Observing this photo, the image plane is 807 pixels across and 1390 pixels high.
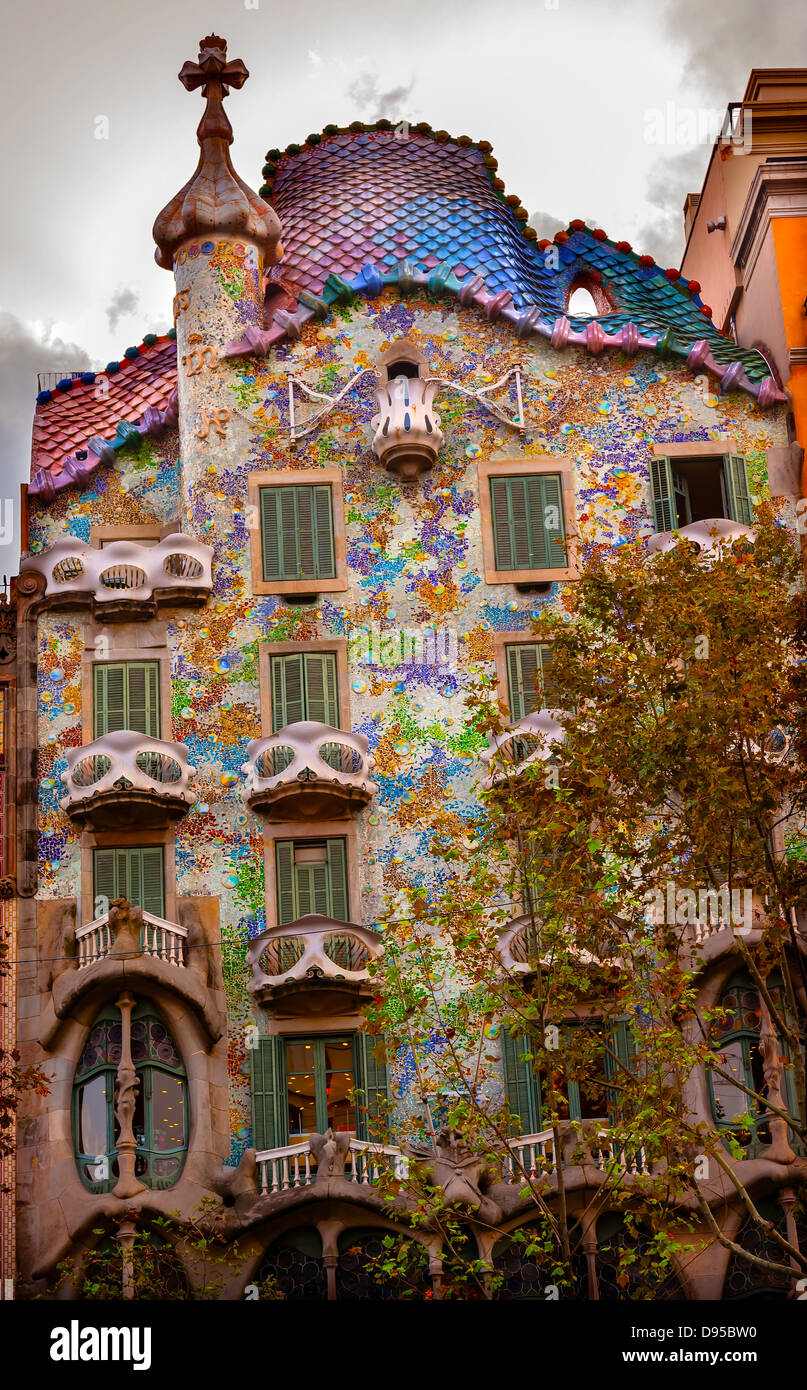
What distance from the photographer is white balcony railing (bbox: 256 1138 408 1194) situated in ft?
107

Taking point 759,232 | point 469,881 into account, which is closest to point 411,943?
point 469,881

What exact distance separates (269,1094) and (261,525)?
9187 mm

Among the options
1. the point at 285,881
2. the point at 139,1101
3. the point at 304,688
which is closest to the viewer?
the point at 139,1101

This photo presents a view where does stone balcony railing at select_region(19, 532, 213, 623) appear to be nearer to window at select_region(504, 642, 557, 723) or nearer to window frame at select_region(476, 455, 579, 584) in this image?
window frame at select_region(476, 455, 579, 584)

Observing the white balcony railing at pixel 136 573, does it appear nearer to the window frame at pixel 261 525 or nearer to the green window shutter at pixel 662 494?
the window frame at pixel 261 525

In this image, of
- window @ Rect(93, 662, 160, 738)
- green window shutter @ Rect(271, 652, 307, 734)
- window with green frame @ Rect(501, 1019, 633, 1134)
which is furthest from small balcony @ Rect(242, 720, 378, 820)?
window with green frame @ Rect(501, 1019, 633, 1134)

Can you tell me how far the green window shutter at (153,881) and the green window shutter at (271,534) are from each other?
4835 millimetres

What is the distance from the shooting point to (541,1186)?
3144 centimetres

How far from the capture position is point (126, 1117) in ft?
108

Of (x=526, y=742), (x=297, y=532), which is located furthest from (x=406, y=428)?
(x=526, y=742)

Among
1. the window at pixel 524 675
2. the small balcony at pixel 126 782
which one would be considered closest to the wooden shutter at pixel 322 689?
the small balcony at pixel 126 782

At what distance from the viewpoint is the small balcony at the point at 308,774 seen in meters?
35.2

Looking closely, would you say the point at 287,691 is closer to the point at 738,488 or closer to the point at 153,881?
the point at 153,881
